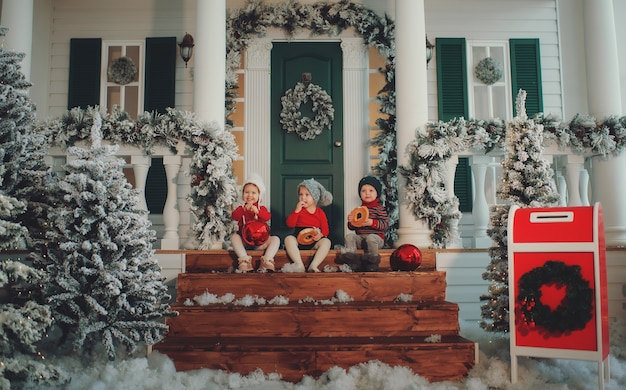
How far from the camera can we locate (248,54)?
675cm

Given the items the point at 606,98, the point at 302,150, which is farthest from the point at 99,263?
the point at 606,98

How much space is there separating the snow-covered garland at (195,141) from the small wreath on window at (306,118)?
191cm

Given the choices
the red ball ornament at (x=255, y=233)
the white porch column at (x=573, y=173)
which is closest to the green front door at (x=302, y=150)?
the red ball ornament at (x=255, y=233)

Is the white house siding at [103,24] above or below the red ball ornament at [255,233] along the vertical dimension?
above

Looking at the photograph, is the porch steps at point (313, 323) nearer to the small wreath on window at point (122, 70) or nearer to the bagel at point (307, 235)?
the bagel at point (307, 235)

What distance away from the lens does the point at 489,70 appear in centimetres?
684

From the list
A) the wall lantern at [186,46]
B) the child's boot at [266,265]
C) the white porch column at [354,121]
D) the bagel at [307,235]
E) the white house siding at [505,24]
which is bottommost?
the child's boot at [266,265]

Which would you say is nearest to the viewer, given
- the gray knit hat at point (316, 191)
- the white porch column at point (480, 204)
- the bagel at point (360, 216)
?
the bagel at point (360, 216)

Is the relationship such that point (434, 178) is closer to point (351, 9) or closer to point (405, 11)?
point (405, 11)

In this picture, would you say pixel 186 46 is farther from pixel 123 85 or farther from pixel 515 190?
pixel 515 190

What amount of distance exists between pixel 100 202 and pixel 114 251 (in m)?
0.30

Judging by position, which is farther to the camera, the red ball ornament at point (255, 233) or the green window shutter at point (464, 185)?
the green window shutter at point (464, 185)

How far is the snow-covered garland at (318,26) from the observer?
6633mm

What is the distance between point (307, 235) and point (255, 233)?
18.1 inches
